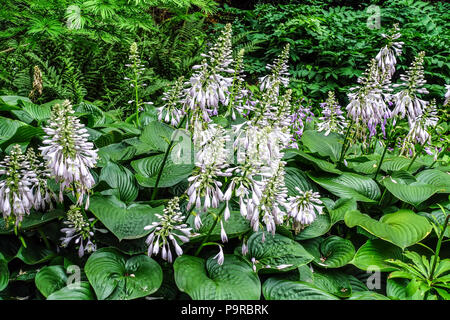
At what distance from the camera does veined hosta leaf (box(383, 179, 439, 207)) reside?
Answer: 9.25 feet

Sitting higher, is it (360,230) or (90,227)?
(90,227)

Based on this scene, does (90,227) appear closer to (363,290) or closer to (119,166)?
(119,166)

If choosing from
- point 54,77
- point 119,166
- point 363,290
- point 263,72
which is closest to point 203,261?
point 119,166

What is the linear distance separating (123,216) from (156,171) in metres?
0.68

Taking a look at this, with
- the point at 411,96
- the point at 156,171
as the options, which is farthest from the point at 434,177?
the point at 156,171

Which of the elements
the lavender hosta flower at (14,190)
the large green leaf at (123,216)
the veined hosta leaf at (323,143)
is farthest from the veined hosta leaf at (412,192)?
the lavender hosta flower at (14,190)

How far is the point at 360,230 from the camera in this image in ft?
9.00

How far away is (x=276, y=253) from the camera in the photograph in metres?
2.37

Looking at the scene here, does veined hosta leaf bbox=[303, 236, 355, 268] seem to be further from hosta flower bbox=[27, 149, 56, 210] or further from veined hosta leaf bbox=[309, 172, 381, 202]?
hosta flower bbox=[27, 149, 56, 210]

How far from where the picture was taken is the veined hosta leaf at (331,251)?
2.51 m

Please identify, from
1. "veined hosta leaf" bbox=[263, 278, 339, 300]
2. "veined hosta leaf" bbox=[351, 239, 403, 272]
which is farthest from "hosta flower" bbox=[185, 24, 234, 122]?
"veined hosta leaf" bbox=[351, 239, 403, 272]

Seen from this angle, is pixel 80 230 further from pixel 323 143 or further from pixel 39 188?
pixel 323 143

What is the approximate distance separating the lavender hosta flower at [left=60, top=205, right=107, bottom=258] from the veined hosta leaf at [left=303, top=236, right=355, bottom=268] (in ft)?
4.71
